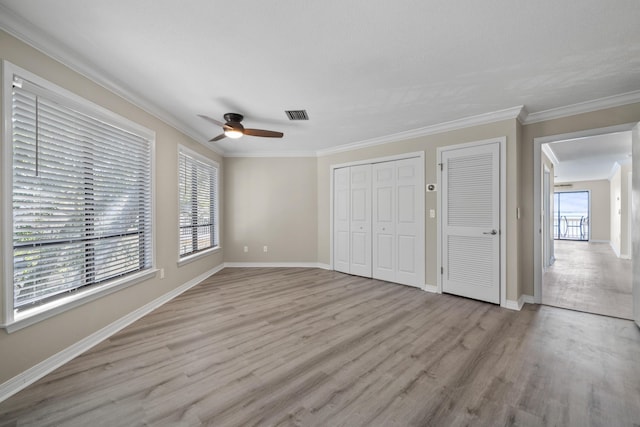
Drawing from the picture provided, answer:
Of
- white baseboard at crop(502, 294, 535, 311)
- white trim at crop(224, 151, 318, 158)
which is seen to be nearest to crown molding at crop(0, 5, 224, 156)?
white trim at crop(224, 151, 318, 158)

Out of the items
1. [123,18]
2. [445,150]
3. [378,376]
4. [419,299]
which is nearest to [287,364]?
[378,376]

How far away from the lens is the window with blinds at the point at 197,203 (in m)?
4.13

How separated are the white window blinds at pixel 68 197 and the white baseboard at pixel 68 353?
46 cm

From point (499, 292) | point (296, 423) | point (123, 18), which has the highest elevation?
point (123, 18)

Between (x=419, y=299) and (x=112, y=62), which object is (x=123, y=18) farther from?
(x=419, y=299)

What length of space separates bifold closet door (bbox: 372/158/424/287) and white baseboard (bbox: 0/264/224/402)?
344 centimetres

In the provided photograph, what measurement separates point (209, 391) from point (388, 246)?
136 inches

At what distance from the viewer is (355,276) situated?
4953 mm

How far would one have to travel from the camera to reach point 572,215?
11406mm

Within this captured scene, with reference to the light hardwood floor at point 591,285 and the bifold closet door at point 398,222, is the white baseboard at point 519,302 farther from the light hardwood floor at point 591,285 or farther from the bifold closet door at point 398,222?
the bifold closet door at point 398,222

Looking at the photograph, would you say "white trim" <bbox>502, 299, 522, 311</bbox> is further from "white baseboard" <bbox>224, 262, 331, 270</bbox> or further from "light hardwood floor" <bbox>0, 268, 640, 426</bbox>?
"white baseboard" <bbox>224, 262, 331, 270</bbox>

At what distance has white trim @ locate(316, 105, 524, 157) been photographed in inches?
131

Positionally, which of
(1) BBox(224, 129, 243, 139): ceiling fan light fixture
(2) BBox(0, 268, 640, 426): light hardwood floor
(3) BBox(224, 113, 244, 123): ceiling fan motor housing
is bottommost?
(2) BBox(0, 268, 640, 426): light hardwood floor

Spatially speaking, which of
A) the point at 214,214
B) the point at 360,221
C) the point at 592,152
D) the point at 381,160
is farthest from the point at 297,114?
the point at 592,152
